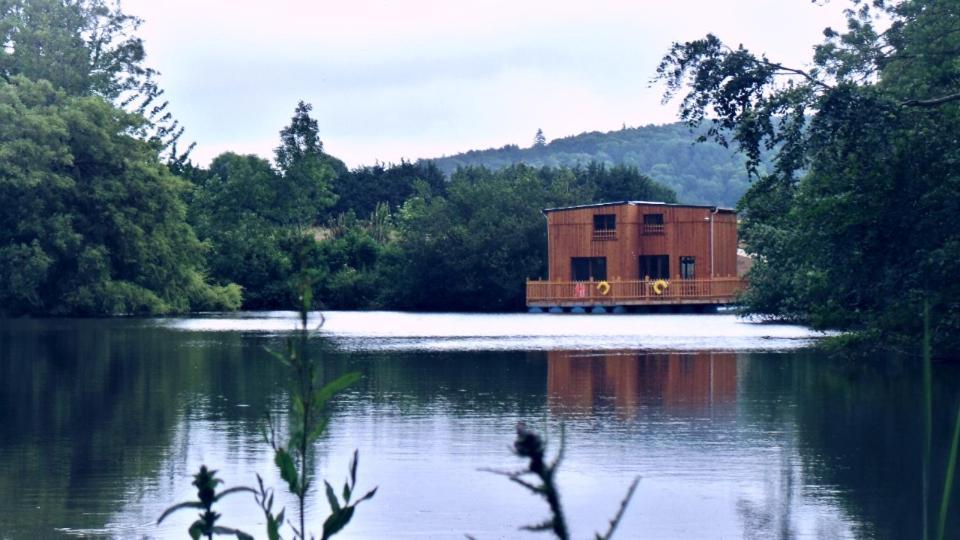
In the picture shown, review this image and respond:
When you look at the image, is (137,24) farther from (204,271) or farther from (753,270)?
(753,270)

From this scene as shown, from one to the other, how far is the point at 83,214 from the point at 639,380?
3711cm

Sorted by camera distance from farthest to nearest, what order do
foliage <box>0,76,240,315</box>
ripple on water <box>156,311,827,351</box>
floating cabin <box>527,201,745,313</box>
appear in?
floating cabin <box>527,201,745,313</box>
foliage <box>0,76,240,315</box>
ripple on water <box>156,311,827,351</box>

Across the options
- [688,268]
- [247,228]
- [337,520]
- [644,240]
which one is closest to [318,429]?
[337,520]

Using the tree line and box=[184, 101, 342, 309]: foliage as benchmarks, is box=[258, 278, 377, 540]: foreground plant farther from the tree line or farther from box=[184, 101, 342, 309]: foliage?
box=[184, 101, 342, 309]: foliage

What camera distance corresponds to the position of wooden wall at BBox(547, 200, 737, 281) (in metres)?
63.3

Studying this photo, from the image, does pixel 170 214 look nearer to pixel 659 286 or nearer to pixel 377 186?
pixel 659 286

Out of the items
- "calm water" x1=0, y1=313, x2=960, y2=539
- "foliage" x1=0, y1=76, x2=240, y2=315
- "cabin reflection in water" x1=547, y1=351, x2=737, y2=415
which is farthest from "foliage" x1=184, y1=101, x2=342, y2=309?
"calm water" x1=0, y1=313, x2=960, y2=539

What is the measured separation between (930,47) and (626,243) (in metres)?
41.6

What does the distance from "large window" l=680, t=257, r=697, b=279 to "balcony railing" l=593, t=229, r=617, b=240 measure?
3.18m

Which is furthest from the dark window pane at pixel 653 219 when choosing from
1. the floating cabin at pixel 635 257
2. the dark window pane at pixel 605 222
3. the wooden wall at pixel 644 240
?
the dark window pane at pixel 605 222

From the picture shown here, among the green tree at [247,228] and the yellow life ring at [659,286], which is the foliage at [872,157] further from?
A: the green tree at [247,228]

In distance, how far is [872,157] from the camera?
69.0 feet

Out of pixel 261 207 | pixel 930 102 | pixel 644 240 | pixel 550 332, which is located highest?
pixel 261 207

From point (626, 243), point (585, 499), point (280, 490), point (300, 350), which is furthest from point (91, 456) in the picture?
point (626, 243)
